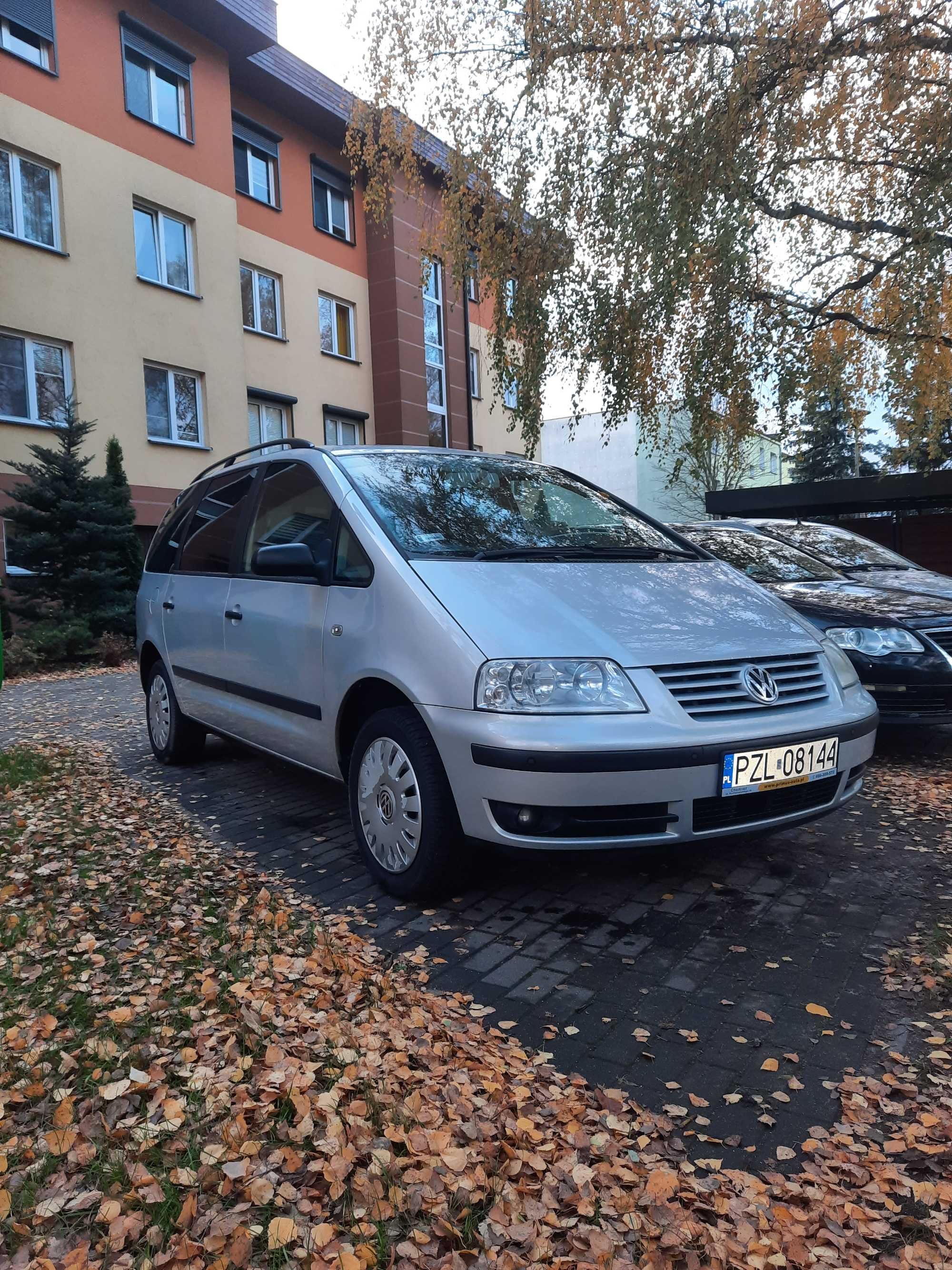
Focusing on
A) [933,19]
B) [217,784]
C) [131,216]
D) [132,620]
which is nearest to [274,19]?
[131,216]

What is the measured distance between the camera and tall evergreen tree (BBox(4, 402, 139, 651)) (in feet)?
40.8

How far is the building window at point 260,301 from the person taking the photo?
19.0 meters

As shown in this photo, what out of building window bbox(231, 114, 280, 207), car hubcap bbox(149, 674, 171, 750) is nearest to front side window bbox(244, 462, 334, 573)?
car hubcap bbox(149, 674, 171, 750)

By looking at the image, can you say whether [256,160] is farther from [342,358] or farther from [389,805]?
[389,805]

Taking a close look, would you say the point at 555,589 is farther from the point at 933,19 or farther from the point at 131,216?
the point at 131,216

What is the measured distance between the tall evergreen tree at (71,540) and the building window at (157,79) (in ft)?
22.9

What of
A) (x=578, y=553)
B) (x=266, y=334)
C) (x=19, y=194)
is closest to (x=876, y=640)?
(x=578, y=553)

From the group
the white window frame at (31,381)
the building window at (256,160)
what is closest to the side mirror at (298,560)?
the white window frame at (31,381)

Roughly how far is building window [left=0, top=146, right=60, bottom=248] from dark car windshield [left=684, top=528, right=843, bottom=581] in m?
12.3

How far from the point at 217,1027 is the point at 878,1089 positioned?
1811 millimetres

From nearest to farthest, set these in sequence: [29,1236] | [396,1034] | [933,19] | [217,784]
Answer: [29,1236]
[396,1034]
[217,784]
[933,19]

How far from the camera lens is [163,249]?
54.1 feet

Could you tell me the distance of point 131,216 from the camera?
1565 centimetres

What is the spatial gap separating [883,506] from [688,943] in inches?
641
